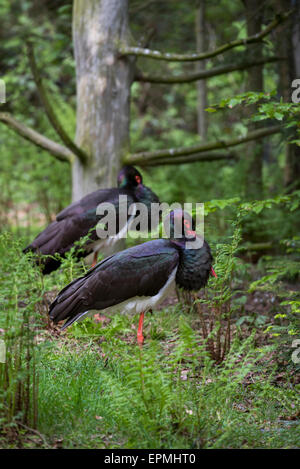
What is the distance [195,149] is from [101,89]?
1.34 m

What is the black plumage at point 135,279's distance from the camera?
4.31 metres

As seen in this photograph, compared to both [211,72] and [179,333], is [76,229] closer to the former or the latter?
[179,333]

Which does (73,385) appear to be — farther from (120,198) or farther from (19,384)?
(120,198)

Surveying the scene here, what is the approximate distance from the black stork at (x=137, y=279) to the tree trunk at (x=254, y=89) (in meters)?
2.99

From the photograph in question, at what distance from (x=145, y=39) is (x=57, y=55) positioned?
242 cm

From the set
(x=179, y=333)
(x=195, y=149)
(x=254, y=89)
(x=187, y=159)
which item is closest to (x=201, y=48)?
(x=254, y=89)

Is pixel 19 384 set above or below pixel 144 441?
above

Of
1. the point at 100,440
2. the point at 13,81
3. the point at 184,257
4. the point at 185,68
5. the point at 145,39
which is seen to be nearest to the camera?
the point at 100,440

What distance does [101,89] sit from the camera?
6.52 m

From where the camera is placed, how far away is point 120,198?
5848mm

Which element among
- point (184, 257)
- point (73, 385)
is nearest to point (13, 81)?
point (184, 257)

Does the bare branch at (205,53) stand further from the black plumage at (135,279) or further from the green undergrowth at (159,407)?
the green undergrowth at (159,407)

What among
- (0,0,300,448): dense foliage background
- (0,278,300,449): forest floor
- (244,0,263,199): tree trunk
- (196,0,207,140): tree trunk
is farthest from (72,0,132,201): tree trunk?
(196,0,207,140): tree trunk

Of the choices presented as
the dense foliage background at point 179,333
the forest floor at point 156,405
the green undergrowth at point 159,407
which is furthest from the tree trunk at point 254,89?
the green undergrowth at point 159,407
